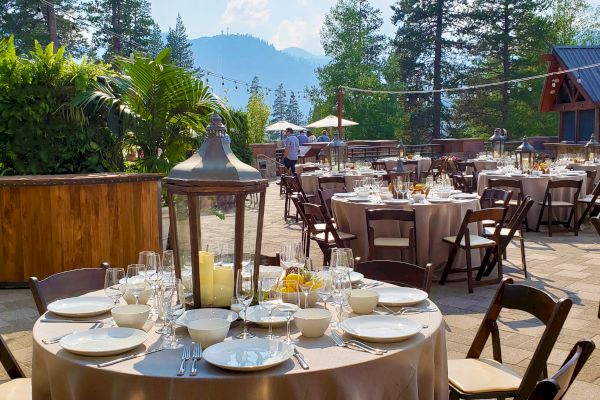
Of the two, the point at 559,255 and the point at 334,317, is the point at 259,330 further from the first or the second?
the point at 559,255

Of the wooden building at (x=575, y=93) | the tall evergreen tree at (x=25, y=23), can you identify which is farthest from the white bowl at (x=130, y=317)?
the tall evergreen tree at (x=25, y=23)

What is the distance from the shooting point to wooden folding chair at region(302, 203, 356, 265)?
5980mm

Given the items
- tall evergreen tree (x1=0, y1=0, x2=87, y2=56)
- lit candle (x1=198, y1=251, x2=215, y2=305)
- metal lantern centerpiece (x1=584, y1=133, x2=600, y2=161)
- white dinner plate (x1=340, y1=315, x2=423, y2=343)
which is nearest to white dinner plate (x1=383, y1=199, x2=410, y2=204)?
white dinner plate (x1=340, y1=315, x2=423, y2=343)

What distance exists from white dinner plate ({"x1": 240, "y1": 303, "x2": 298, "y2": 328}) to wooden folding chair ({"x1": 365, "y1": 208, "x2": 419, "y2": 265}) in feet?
10.5

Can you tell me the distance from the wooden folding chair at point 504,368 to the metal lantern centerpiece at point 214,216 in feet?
3.44

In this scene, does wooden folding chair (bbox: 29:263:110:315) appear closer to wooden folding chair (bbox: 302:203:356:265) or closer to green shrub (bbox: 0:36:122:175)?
wooden folding chair (bbox: 302:203:356:265)

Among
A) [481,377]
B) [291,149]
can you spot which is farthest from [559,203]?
[291,149]

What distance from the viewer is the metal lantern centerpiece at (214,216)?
2287 mm

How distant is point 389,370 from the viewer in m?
2.06

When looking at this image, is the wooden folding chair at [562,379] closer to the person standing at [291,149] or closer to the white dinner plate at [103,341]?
the white dinner plate at [103,341]

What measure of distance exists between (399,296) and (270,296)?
2.36 ft

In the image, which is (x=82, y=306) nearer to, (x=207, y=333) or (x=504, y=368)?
(x=207, y=333)

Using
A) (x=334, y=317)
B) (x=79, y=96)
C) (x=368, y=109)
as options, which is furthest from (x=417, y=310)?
(x=368, y=109)

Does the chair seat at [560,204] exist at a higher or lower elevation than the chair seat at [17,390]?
higher
